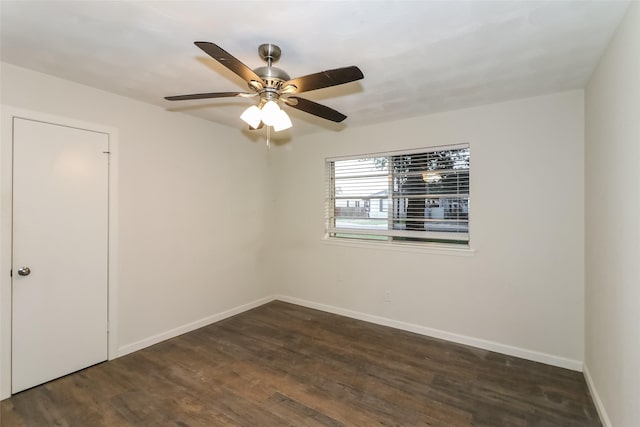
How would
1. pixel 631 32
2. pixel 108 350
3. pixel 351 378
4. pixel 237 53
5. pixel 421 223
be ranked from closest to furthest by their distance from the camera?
pixel 631 32 < pixel 237 53 < pixel 351 378 < pixel 108 350 < pixel 421 223

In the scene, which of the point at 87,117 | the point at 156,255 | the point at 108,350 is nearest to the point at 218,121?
the point at 87,117

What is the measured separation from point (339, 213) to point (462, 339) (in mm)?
2128

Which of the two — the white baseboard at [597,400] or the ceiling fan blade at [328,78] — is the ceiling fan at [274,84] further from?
the white baseboard at [597,400]

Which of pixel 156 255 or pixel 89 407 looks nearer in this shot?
pixel 89 407

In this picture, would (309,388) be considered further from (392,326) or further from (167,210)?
(167,210)

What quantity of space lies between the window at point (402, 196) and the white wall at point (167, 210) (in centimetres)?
131

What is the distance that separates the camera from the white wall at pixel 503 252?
108 inches

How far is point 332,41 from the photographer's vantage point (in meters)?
1.94

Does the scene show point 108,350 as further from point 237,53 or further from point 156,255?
point 237,53

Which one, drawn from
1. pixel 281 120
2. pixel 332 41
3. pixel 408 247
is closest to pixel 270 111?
pixel 281 120

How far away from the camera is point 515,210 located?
9.75ft

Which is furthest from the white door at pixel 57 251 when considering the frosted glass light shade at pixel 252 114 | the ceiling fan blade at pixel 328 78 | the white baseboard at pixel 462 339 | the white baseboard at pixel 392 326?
the white baseboard at pixel 462 339

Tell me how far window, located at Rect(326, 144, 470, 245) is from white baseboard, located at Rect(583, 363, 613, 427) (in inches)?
57.0

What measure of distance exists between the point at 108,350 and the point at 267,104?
280 cm
